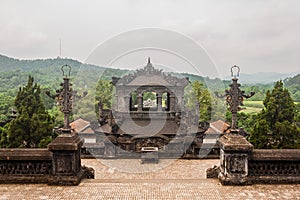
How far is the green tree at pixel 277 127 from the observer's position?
1577 centimetres

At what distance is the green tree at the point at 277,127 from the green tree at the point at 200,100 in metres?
15.6

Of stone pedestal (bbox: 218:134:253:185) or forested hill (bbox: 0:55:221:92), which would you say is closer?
stone pedestal (bbox: 218:134:253:185)

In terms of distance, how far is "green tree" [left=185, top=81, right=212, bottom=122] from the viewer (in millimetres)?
34972

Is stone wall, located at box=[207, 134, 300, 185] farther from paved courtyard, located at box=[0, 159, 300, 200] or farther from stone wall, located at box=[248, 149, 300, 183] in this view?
paved courtyard, located at box=[0, 159, 300, 200]

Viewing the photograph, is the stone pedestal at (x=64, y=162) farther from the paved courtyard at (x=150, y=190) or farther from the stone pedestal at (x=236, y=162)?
the stone pedestal at (x=236, y=162)

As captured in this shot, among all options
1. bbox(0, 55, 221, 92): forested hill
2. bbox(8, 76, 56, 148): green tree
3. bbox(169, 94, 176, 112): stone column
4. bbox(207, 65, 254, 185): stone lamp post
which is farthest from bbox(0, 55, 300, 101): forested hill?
bbox(207, 65, 254, 185): stone lamp post

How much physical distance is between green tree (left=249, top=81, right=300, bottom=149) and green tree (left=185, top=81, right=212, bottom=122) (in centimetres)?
1556

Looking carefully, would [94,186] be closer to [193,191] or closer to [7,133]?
[193,191]

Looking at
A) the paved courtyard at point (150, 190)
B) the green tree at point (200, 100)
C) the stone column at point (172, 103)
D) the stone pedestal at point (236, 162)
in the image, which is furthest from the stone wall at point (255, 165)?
the green tree at point (200, 100)

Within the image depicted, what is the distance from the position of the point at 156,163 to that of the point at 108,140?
3.49 meters

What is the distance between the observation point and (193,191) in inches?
278

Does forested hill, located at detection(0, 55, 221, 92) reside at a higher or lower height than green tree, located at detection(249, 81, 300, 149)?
higher

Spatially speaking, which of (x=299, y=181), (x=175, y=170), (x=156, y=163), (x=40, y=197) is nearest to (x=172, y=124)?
(x=156, y=163)

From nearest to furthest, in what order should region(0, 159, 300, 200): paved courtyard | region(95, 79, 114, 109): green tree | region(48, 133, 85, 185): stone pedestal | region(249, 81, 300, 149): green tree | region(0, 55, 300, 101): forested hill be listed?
region(0, 159, 300, 200): paved courtyard < region(48, 133, 85, 185): stone pedestal < region(249, 81, 300, 149): green tree < region(95, 79, 114, 109): green tree < region(0, 55, 300, 101): forested hill
